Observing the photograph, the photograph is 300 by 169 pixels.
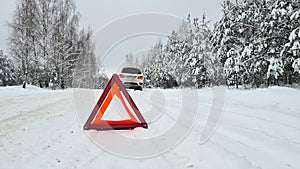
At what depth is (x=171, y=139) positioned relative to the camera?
12.5 ft

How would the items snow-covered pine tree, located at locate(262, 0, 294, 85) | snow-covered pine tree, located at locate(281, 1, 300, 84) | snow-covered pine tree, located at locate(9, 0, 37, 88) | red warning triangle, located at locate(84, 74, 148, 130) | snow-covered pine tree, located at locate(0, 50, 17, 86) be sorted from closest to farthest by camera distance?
1. red warning triangle, located at locate(84, 74, 148, 130)
2. snow-covered pine tree, located at locate(281, 1, 300, 84)
3. snow-covered pine tree, located at locate(262, 0, 294, 85)
4. snow-covered pine tree, located at locate(9, 0, 37, 88)
5. snow-covered pine tree, located at locate(0, 50, 17, 86)

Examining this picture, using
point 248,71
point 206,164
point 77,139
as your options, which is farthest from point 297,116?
point 248,71

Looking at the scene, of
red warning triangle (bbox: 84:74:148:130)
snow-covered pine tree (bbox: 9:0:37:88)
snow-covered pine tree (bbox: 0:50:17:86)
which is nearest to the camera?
red warning triangle (bbox: 84:74:148:130)

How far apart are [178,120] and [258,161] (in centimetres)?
253

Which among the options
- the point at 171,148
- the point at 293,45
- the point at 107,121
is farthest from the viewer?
the point at 293,45

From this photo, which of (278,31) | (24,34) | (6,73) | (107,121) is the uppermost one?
(24,34)

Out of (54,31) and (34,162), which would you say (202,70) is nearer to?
(54,31)

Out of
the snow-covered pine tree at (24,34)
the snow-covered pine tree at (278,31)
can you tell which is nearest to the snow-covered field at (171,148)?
the snow-covered pine tree at (278,31)

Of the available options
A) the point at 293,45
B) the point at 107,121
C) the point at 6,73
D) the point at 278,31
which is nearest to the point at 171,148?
the point at 107,121

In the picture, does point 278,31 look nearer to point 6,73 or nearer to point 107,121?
point 107,121

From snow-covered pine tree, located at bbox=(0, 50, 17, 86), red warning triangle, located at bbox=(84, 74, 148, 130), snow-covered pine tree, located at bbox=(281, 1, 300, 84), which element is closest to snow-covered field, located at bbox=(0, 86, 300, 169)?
red warning triangle, located at bbox=(84, 74, 148, 130)

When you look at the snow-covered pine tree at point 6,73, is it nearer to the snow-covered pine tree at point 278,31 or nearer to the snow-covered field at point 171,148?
the snow-covered pine tree at point 278,31

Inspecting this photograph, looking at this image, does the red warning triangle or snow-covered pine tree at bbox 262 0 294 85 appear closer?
the red warning triangle

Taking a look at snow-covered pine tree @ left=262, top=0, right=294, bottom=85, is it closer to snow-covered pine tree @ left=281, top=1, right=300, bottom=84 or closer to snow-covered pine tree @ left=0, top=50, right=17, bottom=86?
snow-covered pine tree @ left=281, top=1, right=300, bottom=84
